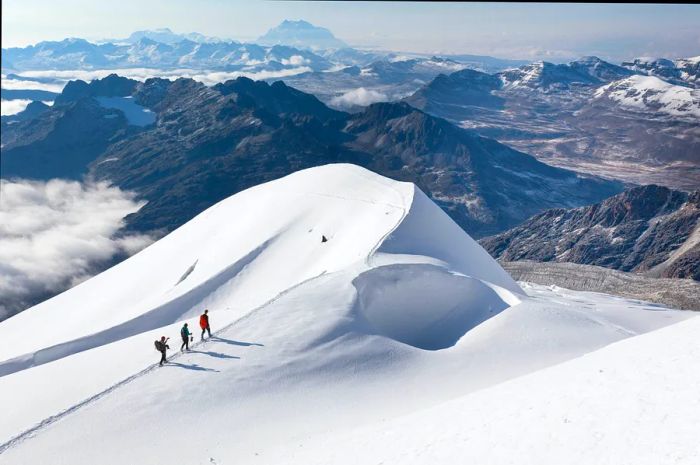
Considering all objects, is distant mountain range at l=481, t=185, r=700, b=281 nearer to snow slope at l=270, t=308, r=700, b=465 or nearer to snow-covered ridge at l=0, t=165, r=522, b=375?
snow-covered ridge at l=0, t=165, r=522, b=375

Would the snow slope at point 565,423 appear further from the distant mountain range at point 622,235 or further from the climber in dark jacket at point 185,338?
the distant mountain range at point 622,235

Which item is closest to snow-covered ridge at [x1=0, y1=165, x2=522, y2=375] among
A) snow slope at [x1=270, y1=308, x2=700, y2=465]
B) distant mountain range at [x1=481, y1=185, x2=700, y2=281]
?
snow slope at [x1=270, y1=308, x2=700, y2=465]

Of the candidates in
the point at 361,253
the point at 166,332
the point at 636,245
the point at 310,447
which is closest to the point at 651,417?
the point at 310,447

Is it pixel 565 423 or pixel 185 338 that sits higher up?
pixel 565 423

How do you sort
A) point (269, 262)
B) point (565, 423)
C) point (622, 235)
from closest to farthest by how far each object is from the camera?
point (565, 423)
point (269, 262)
point (622, 235)

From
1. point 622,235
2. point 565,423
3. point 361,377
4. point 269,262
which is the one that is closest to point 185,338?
point 361,377

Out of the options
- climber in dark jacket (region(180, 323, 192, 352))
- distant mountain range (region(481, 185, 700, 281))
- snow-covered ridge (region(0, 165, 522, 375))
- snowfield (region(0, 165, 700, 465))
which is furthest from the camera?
distant mountain range (region(481, 185, 700, 281))

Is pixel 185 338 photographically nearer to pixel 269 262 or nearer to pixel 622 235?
pixel 269 262
